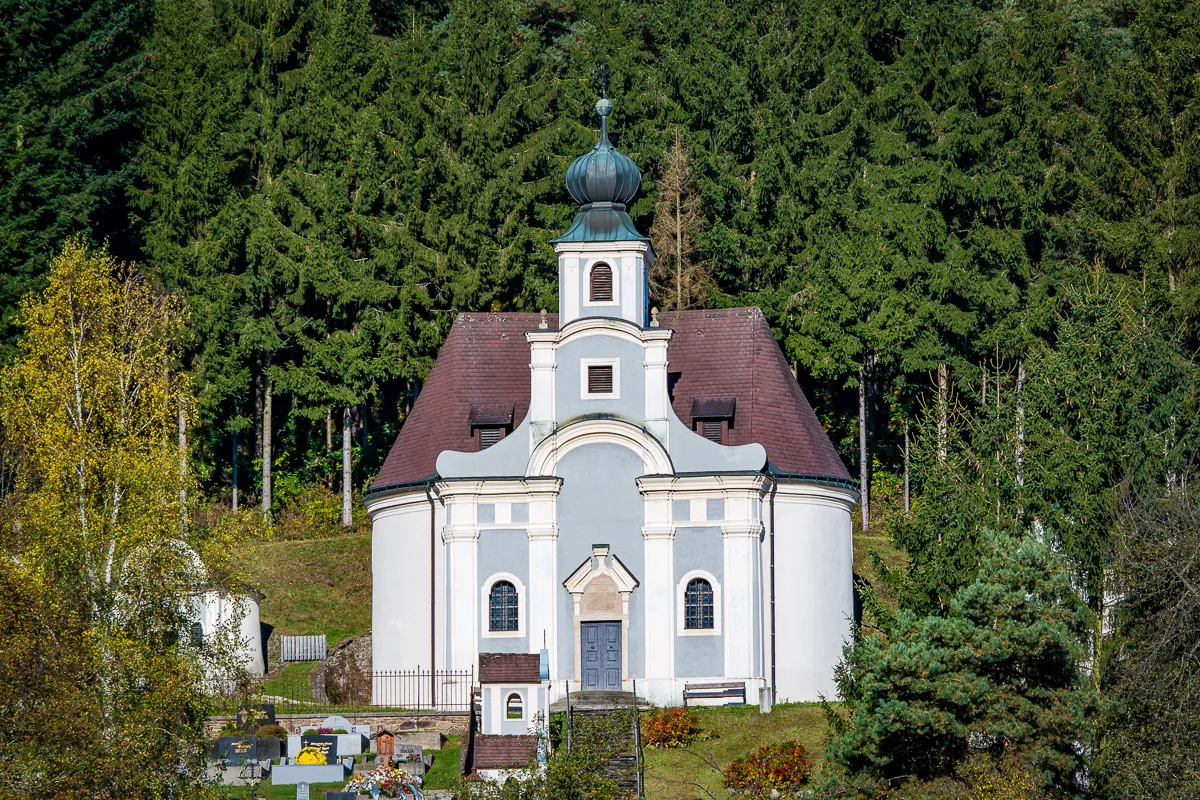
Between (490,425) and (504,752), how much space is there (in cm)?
1055

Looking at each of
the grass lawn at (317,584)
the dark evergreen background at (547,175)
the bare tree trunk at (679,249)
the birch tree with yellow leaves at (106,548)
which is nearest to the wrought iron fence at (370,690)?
the grass lawn at (317,584)

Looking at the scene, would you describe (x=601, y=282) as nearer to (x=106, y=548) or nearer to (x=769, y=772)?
(x=769, y=772)

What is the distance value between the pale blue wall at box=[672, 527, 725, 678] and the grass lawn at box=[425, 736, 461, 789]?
19.7ft

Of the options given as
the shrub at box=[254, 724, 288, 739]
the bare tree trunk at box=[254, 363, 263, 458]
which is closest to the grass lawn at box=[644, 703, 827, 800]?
the shrub at box=[254, 724, 288, 739]

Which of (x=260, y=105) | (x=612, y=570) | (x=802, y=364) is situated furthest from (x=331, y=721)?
(x=260, y=105)

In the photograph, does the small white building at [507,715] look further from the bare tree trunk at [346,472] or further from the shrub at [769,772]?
the bare tree trunk at [346,472]

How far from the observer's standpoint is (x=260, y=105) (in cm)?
6144

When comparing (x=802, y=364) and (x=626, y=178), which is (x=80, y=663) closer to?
(x=626, y=178)

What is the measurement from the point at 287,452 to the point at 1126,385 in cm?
2869

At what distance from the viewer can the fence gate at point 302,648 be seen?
49875mm

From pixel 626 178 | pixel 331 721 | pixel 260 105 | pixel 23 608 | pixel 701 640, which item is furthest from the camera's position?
pixel 260 105

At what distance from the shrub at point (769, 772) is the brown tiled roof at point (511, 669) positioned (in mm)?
5693

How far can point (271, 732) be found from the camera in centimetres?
4044

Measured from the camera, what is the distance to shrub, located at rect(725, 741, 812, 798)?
120 feet
